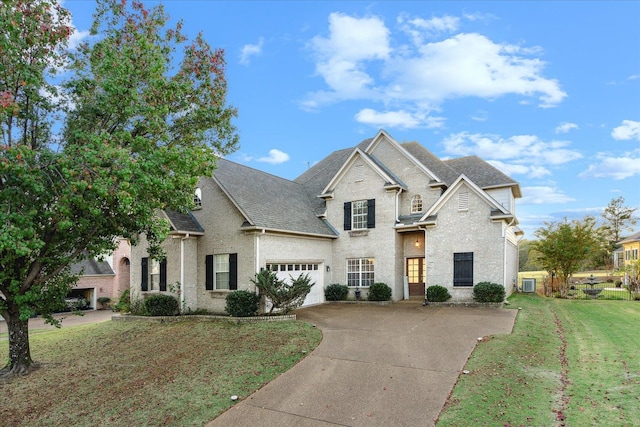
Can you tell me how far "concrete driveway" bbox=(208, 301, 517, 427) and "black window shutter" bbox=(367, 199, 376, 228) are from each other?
6.67 metres

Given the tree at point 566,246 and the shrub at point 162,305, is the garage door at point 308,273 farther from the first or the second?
the tree at point 566,246

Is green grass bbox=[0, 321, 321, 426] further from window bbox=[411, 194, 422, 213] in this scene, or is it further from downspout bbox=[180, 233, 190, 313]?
window bbox=[411, 194, 422, 213]

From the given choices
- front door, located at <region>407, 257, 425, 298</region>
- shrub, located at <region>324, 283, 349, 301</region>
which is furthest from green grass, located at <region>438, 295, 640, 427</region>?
shrub, located at <region>324, 283, 349, 301</region>

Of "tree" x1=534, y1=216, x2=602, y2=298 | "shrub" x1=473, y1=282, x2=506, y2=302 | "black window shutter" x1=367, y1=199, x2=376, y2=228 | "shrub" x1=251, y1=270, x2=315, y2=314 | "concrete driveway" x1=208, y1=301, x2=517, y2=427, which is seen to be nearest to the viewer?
"concrete driveway" x1=208, y1=301, x2=517, y2=427

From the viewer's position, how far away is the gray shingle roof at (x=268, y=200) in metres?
15.5

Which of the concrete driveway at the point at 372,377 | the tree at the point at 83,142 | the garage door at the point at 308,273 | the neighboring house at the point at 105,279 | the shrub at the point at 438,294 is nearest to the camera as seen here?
the concrete driveway at the point at 372,377

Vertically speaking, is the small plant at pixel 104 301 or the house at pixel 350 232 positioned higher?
the house at pixel 350 232

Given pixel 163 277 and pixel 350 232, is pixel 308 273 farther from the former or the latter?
pixel 163 277

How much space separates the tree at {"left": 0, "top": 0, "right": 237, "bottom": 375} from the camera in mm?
7871

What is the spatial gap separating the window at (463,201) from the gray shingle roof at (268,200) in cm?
662

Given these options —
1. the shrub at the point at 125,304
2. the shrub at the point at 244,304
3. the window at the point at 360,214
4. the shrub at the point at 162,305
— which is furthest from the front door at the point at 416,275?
the shrub at the point at 125,304

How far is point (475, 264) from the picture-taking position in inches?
643

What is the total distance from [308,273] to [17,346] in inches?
436

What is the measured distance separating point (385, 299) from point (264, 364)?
1023cm
